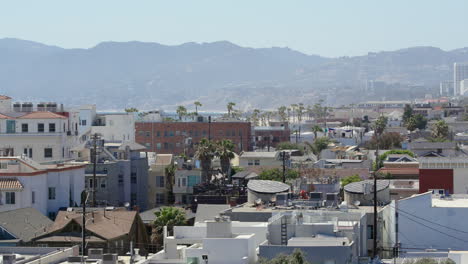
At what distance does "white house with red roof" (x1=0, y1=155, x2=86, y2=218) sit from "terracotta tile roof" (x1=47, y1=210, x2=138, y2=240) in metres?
6.11

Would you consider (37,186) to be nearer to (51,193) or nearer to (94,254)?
(51,193)

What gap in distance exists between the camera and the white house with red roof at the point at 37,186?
204 feet

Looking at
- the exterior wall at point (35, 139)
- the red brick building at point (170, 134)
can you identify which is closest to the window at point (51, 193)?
the exterior wall at point (35, 139)

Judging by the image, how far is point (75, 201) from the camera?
67688 millimetres

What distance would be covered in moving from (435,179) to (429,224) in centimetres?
2077

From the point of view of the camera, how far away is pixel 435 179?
69.8 meters

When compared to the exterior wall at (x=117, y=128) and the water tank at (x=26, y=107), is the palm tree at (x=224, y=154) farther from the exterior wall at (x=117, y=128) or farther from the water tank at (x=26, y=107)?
the exterior wall at (x=117, y=128)

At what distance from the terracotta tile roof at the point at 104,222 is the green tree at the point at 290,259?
57.8 ft

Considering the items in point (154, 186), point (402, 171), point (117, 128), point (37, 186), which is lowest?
point (154, 186)

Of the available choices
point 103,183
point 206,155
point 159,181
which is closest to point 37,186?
point 103,183

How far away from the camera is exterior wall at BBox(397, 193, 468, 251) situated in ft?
161

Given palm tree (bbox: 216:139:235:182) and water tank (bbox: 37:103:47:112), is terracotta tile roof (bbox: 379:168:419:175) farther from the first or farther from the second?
water tank (bbox: 37:103:47:112)

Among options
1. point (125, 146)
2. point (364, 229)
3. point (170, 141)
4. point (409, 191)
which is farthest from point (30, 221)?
point (170, 141)

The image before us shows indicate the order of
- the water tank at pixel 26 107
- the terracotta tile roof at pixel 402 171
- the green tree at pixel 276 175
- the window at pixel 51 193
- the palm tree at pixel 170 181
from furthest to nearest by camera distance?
the water tank at pixel 26 107, the terracotta tile roof at pixel 402 171, the green tree at pixel 276 175, the palm tree at pixel 170 181, the window at pixel 51 193
